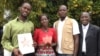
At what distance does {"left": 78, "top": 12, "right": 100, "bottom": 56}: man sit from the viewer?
7.20 m

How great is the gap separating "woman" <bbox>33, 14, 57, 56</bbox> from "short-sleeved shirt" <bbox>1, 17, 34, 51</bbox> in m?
0.36

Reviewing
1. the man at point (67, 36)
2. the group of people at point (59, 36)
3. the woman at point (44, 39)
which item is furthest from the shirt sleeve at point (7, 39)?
the man at point (67, 36)

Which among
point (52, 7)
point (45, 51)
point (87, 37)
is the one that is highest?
point (52, 7)

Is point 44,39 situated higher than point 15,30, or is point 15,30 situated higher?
point 15,30

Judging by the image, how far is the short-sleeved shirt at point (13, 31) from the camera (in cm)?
651

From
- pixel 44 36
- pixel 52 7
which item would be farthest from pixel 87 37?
pixel 52 7

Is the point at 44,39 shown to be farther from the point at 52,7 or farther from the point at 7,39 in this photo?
the point at 52,7

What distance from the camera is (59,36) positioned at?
23.3 feet

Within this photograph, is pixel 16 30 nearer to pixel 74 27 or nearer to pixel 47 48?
pixel 47 48

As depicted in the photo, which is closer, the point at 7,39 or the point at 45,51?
the point at 7,39

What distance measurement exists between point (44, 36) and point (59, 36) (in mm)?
375

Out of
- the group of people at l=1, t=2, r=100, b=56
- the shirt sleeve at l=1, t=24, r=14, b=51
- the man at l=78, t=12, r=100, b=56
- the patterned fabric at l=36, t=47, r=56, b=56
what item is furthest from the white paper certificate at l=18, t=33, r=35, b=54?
the man at l=78, t=12, r=100, b=56

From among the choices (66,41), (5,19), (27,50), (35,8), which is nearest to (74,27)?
(66,41)

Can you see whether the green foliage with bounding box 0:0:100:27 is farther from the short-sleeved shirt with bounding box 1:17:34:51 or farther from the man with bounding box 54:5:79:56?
the short-sleeved shirt with bounding box 1:17:34:51
